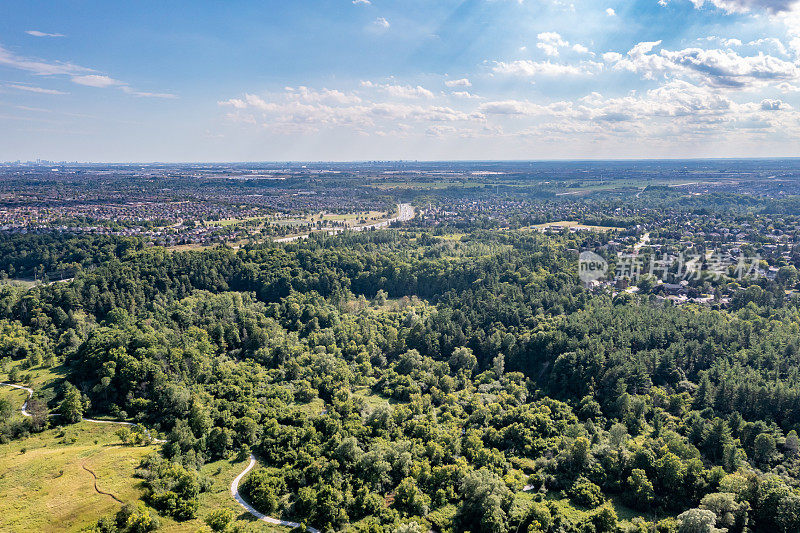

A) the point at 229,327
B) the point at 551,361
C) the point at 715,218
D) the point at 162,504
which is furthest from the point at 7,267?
the point at 715,218

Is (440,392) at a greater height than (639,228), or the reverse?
(639,228)

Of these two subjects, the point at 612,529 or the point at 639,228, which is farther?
the point at 639,228

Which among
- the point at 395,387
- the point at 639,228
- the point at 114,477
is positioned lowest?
the point at 395,387

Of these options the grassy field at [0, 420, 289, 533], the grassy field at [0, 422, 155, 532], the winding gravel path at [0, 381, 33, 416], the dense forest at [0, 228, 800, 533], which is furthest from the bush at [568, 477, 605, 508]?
the winding gravel path at [0, 381, 33, 416]

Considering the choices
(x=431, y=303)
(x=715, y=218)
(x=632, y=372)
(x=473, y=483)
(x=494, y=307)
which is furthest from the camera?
(x=715, y=218)

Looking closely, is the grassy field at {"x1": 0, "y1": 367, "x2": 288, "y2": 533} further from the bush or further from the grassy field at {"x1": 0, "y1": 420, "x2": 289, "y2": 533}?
the bush

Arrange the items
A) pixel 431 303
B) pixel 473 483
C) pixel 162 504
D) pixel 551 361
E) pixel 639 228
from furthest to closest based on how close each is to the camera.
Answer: pixel 639 228 < pixel 431 303 < pixel 551 361 < pixel 473 483 < pixel 162 504

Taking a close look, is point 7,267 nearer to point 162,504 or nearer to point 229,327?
point 229,327

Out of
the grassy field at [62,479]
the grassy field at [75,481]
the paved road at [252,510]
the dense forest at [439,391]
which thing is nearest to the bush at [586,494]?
the dense forest at [439,391]

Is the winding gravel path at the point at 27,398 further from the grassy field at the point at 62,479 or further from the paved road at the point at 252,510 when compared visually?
the paved road at the point at 252,510
